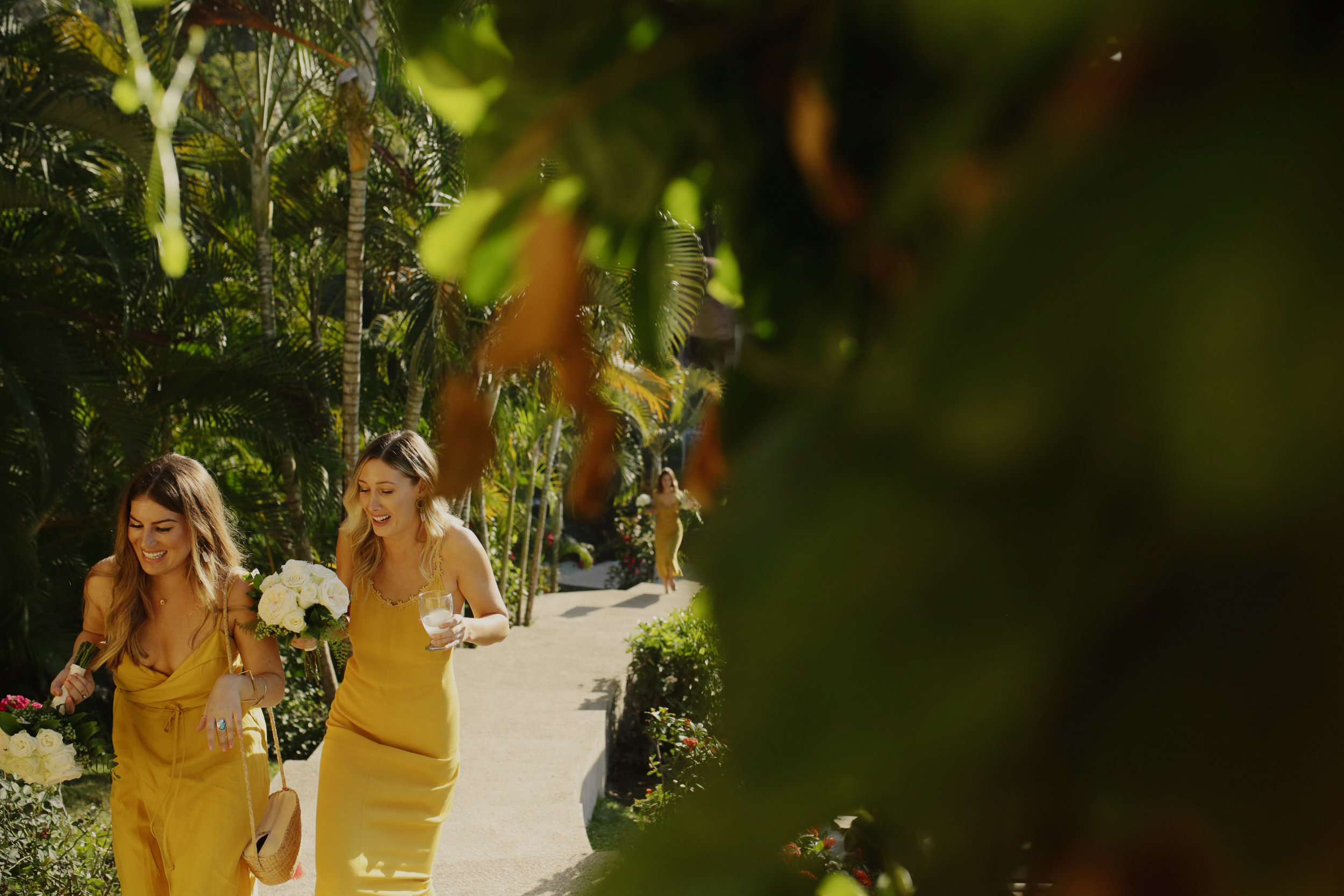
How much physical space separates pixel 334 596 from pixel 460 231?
136 inches

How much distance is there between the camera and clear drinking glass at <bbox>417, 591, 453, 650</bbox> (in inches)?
135

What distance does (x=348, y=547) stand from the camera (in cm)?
410

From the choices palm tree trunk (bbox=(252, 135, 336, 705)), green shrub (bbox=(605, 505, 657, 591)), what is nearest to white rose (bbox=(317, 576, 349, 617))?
palm tree trunk (bbox=(252, 135, 336, 705))

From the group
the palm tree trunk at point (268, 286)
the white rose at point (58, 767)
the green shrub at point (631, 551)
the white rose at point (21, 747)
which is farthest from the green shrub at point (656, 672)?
the green shrub at point (631, 551)

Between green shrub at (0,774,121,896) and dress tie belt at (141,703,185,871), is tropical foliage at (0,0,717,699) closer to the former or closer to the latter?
dress tie belt at (141,703,185,871)

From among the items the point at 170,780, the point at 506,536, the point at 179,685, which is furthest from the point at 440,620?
the point at 506,536

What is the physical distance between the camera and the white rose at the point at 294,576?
Answer: 3.42m

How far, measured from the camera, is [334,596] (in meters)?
3.49

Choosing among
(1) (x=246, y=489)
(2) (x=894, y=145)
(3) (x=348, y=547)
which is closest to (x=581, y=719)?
(1) (x=246, y=489)

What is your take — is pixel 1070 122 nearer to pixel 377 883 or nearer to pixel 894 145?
pixel 894 145

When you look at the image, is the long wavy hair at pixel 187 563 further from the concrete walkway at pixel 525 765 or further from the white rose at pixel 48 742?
the concrete walkway at pixel 525 765

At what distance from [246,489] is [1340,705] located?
8.51 m

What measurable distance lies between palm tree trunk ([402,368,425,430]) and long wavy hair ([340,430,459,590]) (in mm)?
3515

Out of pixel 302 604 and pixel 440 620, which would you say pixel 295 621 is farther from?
pixel 440 620
